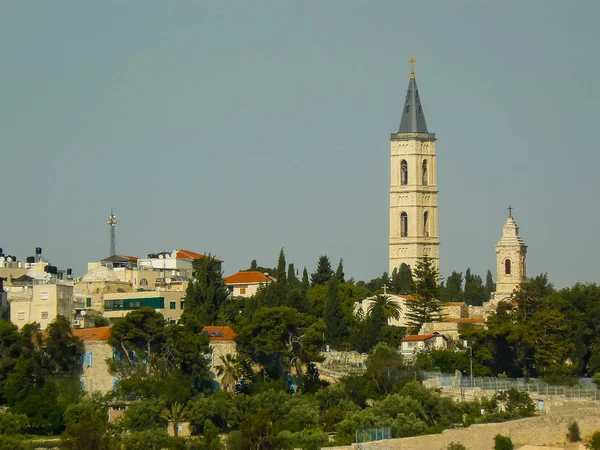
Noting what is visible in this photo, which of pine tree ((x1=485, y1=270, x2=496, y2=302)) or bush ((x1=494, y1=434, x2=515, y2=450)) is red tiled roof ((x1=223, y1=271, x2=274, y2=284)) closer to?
pine tree ((x1=485, y1=270, x2=496, y2=302))

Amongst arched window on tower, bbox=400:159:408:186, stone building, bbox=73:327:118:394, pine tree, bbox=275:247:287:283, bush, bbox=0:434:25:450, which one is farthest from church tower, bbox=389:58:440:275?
bush, bbox=0:434:25:450

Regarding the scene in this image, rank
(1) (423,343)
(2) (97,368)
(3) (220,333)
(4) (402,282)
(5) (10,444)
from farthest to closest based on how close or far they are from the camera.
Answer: (4) (402,282)
(1) (423,343)
(3) (220,333)
(2) (97,368)
(5) (10,444)

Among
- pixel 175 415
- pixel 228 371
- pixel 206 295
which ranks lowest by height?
pixel 175 415

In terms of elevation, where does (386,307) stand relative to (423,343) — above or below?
above

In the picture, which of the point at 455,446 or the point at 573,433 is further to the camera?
the point at 573,433

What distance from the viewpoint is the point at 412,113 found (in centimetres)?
12662

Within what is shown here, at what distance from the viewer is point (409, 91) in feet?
416

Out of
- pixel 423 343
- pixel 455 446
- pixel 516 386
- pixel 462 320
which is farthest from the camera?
pixel 462 320

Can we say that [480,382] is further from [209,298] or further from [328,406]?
[209,298]

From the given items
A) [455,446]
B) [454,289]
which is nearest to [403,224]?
[454,289]

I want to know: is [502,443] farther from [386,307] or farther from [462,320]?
[386,307]

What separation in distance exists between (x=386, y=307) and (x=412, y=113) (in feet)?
152

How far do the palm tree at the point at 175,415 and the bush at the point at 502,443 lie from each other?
10.8 metres

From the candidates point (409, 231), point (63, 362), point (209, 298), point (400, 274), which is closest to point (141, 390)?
point (63, 362)
